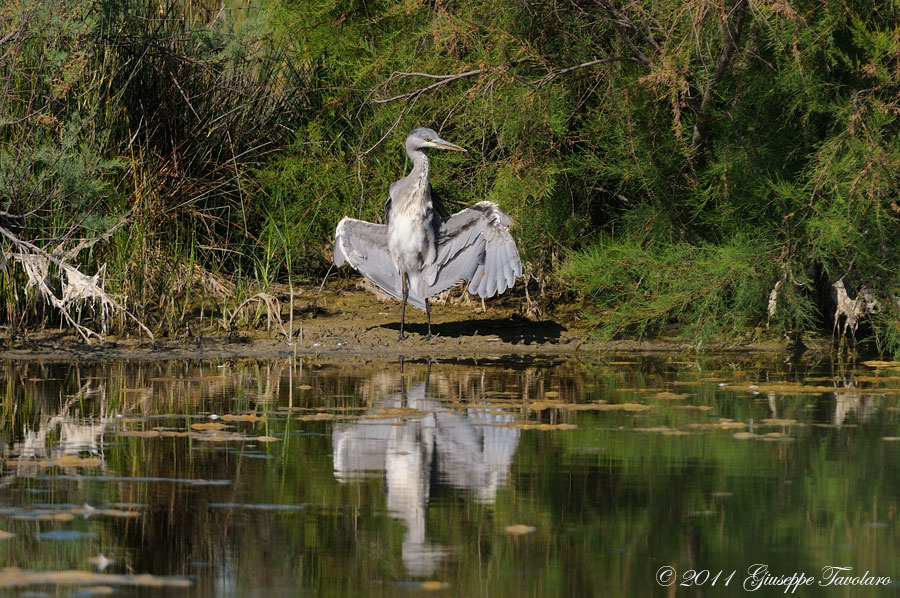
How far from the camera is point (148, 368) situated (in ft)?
30.6

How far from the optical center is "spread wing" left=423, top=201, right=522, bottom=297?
1098 centimetres

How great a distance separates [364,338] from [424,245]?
0.97 m

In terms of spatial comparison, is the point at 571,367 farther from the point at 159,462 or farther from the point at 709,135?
the point at 159,462

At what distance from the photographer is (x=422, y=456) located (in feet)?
19.8

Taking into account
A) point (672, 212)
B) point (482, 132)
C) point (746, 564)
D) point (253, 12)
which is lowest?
point (746, 564)

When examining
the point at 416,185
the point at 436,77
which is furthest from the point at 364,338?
the point at 436,77

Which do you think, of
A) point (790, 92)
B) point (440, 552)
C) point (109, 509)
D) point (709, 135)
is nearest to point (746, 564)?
point (440, 552)

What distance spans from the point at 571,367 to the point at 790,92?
2.67m

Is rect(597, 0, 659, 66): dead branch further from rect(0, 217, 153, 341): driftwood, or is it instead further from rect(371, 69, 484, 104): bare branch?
rect(0, 217, 153, 341): driftwood

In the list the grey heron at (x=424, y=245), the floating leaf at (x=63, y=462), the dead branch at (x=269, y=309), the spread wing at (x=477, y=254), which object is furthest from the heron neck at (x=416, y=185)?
the floating leaf at (x=63, y=462)

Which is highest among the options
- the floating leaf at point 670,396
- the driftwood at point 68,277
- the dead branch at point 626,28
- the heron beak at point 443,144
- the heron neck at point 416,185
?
the dead branch at point 626,28

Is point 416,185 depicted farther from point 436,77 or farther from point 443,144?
point 436,77

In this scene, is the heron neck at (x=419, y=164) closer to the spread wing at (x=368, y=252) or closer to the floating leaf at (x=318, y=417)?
the spread wing at (x=368, y=252)

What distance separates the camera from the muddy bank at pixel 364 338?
1011 cm
